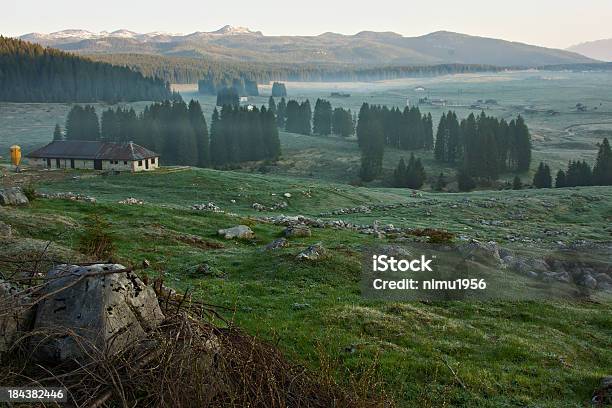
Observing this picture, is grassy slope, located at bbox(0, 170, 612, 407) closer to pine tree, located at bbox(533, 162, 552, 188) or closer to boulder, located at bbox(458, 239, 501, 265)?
boulder, located at bbox(458, 239, 501, 265)

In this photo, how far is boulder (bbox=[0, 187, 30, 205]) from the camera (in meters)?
35.5

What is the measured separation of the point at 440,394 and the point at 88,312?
7.80 metres

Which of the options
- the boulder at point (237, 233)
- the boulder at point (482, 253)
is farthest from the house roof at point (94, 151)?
the boulder at point (482, 253)

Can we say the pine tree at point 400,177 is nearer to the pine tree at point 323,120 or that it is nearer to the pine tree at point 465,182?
the pine tree at point 465,182

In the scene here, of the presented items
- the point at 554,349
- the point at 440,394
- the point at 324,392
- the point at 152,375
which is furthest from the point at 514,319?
the point at 152,375

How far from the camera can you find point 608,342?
1836 cm

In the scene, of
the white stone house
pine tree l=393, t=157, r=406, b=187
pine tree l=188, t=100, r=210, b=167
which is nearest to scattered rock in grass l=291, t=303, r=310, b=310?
the white stone house

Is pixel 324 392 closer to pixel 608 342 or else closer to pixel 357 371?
pixel 357 371

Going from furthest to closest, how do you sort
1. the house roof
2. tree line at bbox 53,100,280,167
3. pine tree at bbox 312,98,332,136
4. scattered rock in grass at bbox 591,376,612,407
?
pine tree at bbox 312,98,332,136 < tree line at bbox 53,100,280,167 < the house roof < scattered rock in grass at bbox 591,376,612,407

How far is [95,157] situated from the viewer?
251ft

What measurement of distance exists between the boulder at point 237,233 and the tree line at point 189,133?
7357cm

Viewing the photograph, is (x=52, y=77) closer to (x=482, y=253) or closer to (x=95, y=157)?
(x=95, y=157)

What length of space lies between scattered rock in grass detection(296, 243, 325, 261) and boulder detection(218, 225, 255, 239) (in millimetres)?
10025

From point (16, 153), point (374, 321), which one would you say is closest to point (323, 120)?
point (16, 153)
